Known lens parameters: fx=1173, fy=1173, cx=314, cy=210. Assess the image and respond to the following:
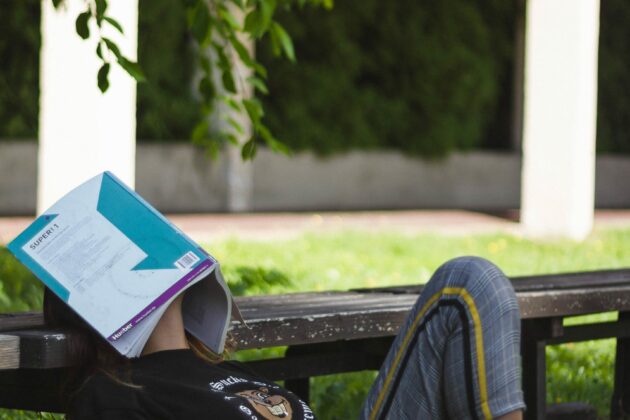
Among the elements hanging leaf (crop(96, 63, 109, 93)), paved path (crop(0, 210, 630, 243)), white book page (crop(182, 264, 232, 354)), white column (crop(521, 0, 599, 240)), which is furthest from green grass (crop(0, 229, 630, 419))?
white book page (crop(182, 264, 232, 354))

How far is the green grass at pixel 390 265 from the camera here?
15.2 feet

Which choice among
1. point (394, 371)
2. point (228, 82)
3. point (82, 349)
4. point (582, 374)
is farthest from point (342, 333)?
point (582, 374)

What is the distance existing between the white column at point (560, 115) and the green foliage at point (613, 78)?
6.55 meters

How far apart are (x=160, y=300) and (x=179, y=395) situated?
17cm

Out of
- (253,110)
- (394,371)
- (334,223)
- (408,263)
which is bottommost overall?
(334,223)

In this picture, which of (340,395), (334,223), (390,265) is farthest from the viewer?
(334,223)

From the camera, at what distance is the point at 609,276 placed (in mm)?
3984

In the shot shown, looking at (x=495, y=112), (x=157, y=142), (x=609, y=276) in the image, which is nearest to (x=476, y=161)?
(x=495, y=112)

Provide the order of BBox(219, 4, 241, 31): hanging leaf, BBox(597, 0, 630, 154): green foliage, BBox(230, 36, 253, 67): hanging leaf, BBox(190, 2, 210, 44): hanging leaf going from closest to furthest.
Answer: BBox(190, 2, 210, 44): hanging leaf, BBox(230, 36, 253, 67): hanging leaf, BBox(219, 4, 241, 31): hanging leaf, BBox(597, 0, 630, 154): green foliage

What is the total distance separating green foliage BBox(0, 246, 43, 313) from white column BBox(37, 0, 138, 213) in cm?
115

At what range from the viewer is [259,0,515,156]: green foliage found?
1433 centimetres

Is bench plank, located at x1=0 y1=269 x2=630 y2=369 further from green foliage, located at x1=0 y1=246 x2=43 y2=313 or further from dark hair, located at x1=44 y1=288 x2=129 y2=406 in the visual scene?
green foliage, located at x1=0 y1=246 x2=43 y2=313

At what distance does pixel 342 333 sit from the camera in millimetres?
2877

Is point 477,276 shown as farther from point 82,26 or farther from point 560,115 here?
point 560,115
